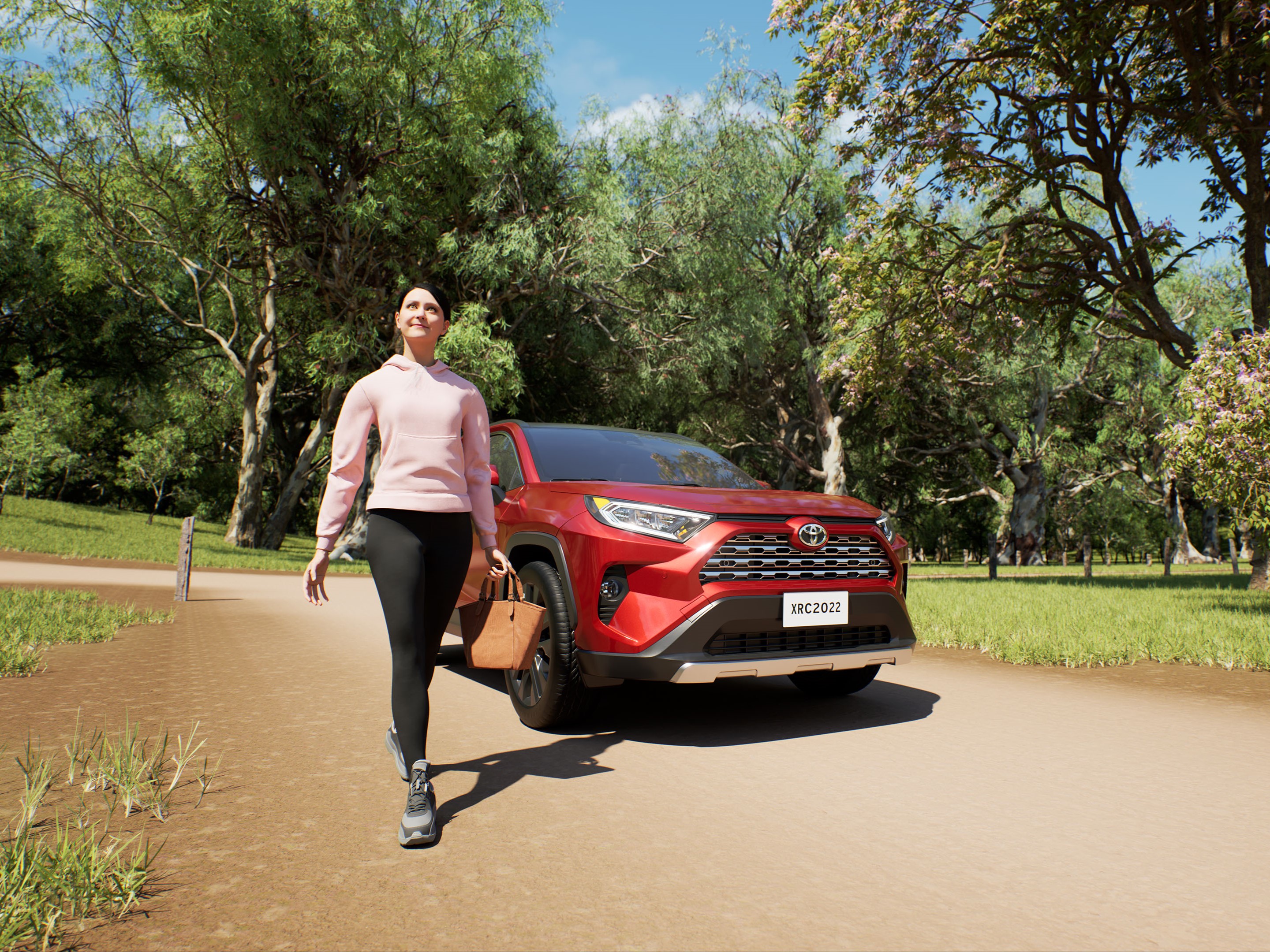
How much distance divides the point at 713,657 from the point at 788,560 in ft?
2.25

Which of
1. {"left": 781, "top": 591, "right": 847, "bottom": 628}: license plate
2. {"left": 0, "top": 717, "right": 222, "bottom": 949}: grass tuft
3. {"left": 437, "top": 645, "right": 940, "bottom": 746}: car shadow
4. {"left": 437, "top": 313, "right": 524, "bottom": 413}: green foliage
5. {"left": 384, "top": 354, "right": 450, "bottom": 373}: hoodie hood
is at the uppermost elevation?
{"left": 437, "top": 313, "right": 524, "bottom": 413}: green foliage

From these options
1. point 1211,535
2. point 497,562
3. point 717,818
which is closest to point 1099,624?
point 717,818

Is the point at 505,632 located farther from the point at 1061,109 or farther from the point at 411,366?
the point at 1061,109

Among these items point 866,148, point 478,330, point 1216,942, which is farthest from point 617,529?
point 478,330

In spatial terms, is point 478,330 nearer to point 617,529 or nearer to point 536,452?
point 536,452

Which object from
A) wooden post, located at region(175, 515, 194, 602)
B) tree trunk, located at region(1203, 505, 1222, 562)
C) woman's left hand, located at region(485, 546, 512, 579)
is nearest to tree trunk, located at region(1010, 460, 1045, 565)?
tree trunk, located at region(1203, 505, 1222, 562)

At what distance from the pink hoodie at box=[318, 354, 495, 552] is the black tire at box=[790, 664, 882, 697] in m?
3.21

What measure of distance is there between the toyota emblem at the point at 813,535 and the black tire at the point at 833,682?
55.5 inches

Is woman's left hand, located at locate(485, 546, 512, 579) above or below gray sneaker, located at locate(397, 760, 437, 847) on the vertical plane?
above

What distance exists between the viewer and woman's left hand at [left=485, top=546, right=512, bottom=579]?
3941 mm

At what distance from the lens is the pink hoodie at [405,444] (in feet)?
11.4

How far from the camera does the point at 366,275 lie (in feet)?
69.5

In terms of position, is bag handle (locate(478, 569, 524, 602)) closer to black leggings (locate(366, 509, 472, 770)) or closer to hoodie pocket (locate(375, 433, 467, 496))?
black leggings (locate(366, 509, 472, 770))

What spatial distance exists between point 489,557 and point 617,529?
823 millimetres
